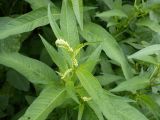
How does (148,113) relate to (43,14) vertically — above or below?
below

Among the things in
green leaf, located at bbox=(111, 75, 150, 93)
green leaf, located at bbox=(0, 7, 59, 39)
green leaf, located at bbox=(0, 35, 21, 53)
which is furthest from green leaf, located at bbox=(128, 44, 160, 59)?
green leaf, located at bbox=(0, 35, 21, 53)

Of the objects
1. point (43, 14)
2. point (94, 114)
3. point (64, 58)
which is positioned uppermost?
point (43, 14)

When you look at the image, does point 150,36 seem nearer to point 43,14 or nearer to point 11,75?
point 43,14

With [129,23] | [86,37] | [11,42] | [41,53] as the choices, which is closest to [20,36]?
[11,42]

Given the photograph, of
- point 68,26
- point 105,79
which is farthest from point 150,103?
point 68,26

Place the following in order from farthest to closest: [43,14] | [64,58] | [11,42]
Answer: [11,42]
[43,14]
[64,58]

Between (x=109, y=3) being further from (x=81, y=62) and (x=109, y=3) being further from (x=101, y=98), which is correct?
(x=101, y=98)

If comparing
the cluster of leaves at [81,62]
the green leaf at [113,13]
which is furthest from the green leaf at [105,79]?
the green leaf at [113,13]
